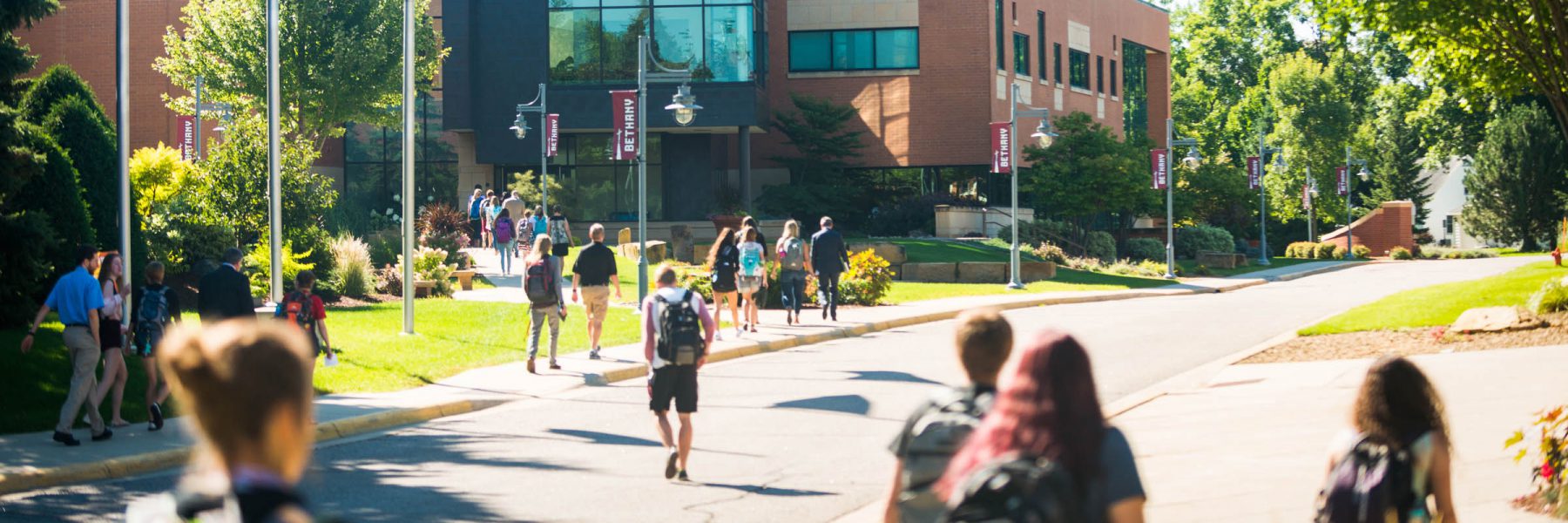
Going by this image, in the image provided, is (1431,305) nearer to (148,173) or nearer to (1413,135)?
(148,173)

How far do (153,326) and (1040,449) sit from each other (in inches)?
466

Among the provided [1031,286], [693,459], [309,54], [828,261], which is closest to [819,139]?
[1031,286]

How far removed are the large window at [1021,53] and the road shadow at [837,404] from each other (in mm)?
42173

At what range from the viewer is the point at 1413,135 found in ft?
238

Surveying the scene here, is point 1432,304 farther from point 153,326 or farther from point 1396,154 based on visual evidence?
point 1396,154

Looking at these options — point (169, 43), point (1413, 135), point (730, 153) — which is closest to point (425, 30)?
point (169, 43)

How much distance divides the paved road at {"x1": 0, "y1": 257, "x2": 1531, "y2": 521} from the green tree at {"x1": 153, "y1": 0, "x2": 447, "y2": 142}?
1192 inches

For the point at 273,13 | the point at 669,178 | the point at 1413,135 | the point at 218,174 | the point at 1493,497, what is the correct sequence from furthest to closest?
the point at 1413,135, the point at 669,178, the point at 218,174, the point at 273,13, the point at 1493,497

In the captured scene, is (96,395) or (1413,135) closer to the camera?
(96,395)

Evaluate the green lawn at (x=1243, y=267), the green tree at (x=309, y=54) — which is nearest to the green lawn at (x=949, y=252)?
the green lawn at (x=1243, y=267)

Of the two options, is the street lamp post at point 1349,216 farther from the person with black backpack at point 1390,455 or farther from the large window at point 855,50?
the person with black backpack at point 1390,455

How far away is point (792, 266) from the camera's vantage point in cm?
2350

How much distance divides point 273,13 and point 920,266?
21482mm

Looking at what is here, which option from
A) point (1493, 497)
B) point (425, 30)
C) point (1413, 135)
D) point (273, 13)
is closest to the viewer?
point (1493, 497)
